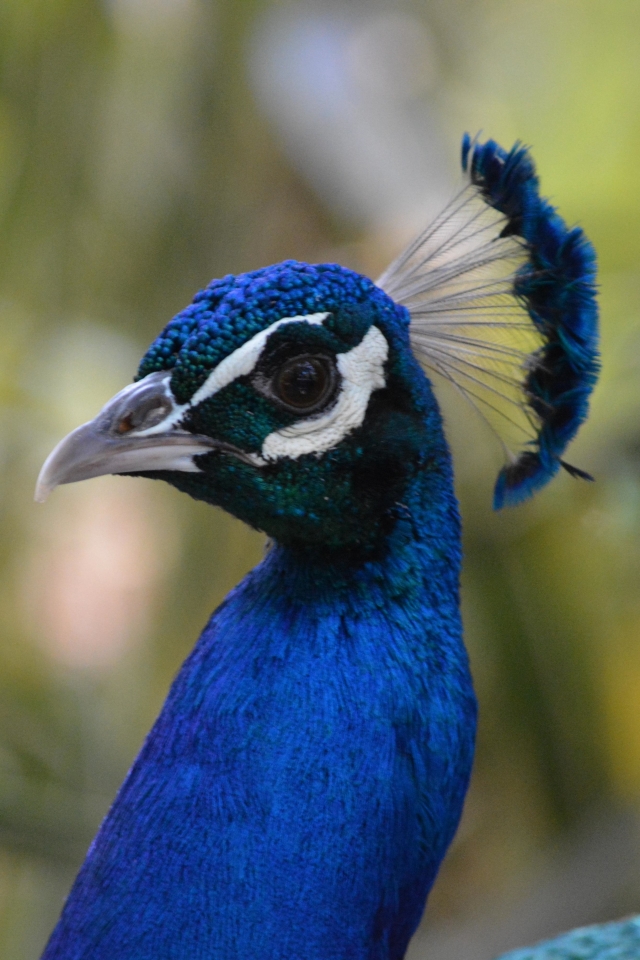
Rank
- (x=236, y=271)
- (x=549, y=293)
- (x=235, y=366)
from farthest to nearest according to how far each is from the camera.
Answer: (x=236, y=271) < (x=549, y=293) < (x=235, y=366)

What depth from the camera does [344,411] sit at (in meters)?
0.88

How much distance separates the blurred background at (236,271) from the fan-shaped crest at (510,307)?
90cm

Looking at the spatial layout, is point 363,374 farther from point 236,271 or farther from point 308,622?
point 236,271

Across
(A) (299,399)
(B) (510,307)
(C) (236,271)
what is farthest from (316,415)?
(C) (236,271)

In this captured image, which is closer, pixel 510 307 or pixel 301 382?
pixel 301 382

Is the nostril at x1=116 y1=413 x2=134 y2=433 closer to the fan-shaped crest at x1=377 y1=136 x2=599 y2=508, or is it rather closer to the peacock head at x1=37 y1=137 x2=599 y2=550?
the peacock head at x1=37 y1=137 x2=599 y2=550

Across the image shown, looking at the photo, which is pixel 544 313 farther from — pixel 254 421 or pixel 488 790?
pixel 488 790

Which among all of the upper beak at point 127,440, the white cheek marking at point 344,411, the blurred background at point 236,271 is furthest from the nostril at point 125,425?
the blurred background at point 236,271

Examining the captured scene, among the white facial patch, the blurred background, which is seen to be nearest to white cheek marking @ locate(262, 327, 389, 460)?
the white facial patch

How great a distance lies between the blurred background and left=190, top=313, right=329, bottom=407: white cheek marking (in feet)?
3.55

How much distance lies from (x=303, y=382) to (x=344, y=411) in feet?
0.16

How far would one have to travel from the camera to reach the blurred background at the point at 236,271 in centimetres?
197

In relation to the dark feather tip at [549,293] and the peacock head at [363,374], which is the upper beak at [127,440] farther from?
the dark feather tip at [549,293]

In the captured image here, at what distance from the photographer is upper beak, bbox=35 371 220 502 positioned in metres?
0.84
